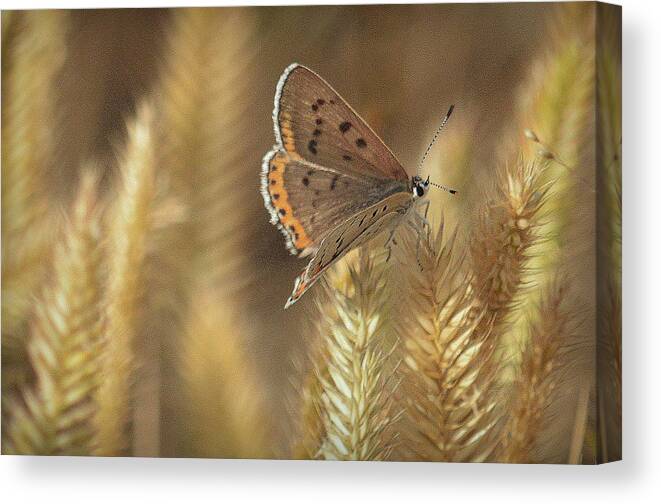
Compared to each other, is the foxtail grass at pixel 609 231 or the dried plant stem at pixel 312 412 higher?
the foxtail grass at pixel 609 231

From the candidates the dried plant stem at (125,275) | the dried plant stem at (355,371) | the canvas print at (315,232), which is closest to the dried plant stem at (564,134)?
the canvas print at (315,232)

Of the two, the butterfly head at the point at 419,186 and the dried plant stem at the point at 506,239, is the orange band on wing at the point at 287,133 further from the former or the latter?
the dried plant stem at the point at 506,239

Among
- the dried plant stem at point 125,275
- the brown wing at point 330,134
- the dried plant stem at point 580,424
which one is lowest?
the dried plant stem at point 580,424

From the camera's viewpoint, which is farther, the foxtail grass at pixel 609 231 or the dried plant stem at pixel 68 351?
the dried plant stem at pixel 68 351

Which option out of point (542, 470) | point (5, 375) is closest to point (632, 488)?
point (542, 470)

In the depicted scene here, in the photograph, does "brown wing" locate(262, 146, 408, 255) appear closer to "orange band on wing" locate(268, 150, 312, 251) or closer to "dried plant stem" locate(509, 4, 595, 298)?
"orange band on wing" locate(268, 150, 312, 251)

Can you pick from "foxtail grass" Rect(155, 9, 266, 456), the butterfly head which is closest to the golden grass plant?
"foxtail grass" Rect(155, 9, 266, 456)

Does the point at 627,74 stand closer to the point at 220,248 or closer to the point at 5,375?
the point at 220,248

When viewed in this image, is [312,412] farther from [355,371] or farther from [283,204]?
[283,204]
